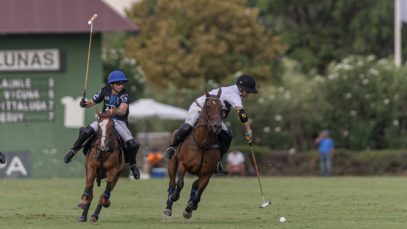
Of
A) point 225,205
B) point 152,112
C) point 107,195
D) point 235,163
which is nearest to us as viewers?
point 107,195

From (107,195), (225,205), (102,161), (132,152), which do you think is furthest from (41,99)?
(107,195)

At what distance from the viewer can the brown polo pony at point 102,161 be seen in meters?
18.9

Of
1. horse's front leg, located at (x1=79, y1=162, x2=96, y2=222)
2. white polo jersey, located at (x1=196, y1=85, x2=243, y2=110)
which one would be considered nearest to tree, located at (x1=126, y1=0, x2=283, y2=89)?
white polo jersey, located at (x1=196, y1=85, x2=243, y2=110)

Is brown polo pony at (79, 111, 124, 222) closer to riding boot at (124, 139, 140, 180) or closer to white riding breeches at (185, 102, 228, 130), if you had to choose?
riding boot at (124, 139, 140, 180)

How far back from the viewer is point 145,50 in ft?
216

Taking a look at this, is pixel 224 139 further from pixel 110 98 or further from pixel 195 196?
pixel 110 98

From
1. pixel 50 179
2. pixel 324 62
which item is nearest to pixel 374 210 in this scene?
pixel 50 179

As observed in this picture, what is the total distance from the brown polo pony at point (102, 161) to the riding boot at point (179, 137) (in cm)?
92

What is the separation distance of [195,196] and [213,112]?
1.44 meters

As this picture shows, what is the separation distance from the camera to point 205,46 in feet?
207

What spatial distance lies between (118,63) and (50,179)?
54.0 ft

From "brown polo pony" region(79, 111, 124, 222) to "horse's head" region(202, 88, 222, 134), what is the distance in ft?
4.78

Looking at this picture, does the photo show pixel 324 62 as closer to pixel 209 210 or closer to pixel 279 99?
pixel 279 99

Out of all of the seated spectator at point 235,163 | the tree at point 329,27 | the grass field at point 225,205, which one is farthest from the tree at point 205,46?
the grass field at point 225,205
